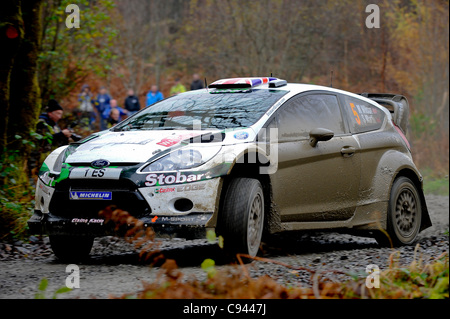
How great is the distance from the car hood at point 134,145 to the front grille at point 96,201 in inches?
8.1

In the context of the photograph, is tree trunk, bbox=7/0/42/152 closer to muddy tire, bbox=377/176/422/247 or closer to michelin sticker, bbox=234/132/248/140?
michelin sticker, bbox=234/132/248/140

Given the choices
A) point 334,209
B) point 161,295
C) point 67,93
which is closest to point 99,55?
point 67,93

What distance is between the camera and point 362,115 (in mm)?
8062

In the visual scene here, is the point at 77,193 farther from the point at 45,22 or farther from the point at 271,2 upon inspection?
the point at 271,2

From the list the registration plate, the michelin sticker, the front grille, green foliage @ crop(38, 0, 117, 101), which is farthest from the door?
green foliage @ crop(38, 0, 117, 101)

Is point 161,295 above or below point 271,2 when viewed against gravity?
below

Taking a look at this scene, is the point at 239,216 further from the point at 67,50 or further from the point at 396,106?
the point at 67,50

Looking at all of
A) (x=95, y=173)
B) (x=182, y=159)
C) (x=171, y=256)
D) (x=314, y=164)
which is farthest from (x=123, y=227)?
(x=314, y=164)

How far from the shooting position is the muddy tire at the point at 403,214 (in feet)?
26.0

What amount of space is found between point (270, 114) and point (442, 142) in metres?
16.9

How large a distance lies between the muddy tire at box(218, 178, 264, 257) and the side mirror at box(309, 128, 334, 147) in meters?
1.12

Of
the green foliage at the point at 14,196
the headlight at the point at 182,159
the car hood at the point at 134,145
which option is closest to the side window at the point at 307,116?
the car hood at the point at 134,145

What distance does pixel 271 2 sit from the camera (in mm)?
24016

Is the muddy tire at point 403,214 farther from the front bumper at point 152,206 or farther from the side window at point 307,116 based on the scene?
the front bumper at point 152,206
